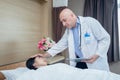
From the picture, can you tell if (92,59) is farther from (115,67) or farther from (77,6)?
(77,6)

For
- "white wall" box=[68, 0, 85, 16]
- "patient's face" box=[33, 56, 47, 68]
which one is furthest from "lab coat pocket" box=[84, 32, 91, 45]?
"white wall" box=[68, 0, 85, 16]

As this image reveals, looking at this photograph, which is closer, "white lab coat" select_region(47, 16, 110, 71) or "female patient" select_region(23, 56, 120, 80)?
"female patient" select_region(23, 56, 120, 80)

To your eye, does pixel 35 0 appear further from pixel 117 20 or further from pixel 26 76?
pixel 26 76

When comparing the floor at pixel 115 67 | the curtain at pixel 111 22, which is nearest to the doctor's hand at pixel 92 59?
the curtain at pixel 111 22

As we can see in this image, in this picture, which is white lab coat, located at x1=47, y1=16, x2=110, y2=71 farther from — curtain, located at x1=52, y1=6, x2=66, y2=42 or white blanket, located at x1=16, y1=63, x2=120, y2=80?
curtain, located at x1=52, y1=6, x2=66, y2=42

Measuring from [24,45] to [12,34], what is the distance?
0.34m

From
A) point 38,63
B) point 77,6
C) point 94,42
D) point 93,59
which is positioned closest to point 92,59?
point 93,59

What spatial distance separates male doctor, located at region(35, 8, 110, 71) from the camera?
1.87m

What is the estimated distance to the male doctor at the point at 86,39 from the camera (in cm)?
187

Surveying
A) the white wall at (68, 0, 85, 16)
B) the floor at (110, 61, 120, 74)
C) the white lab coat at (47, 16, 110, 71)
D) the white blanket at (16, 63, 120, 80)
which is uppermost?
the white wall at (68, 0, 85, 16)

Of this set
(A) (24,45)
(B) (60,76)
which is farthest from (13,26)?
(B) (60,76)

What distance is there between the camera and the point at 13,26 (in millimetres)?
2252

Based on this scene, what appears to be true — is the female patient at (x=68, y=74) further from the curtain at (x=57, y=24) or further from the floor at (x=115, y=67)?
the floor at (x=115, y=67)

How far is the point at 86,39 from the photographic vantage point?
6.34ft
